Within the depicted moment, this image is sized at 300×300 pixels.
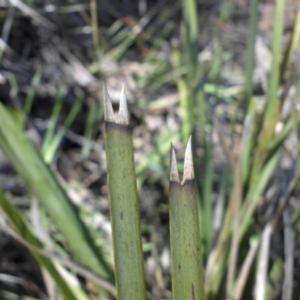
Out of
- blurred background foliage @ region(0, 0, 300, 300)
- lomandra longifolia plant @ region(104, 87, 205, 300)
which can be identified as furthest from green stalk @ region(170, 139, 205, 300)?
blurred background foliage @ region(0, 0, 300, 300)

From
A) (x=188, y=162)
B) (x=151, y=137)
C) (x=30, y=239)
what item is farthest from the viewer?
(x=151, y=137)

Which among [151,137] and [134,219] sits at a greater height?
[151,137]

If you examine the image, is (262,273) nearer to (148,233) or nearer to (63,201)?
(63,201)

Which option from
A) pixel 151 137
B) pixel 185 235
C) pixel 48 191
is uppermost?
pixel 151 137

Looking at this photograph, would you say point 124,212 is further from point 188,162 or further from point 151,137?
point 151,137

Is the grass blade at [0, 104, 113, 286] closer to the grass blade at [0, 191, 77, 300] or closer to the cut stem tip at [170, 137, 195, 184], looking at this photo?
the grass blade at [0, 191, 77, 300]

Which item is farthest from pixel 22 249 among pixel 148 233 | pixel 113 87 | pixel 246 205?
pixel 113 87

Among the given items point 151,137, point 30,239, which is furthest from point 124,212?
point 151,137

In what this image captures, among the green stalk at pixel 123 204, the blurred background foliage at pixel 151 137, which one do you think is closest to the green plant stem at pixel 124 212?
the green stalk at pixel 123 204
